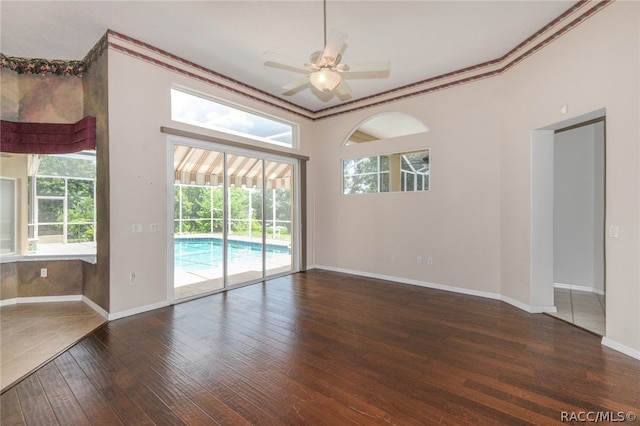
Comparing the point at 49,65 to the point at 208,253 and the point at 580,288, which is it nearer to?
the point at 208,253

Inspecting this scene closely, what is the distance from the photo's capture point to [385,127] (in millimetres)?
5473

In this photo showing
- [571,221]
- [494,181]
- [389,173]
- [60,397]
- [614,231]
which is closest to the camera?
[60,397]

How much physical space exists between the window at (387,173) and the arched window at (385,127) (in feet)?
1.26

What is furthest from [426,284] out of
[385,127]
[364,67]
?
[364,67]

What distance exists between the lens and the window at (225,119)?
13.9ft

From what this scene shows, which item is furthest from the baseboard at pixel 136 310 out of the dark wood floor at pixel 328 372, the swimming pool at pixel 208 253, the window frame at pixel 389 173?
the window frame at pixel 389 173

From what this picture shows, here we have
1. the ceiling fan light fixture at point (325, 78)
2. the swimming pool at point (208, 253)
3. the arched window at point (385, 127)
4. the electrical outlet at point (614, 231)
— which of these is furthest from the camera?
the arched window at point (385, 127)

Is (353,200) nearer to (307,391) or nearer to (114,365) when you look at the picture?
(307,391)

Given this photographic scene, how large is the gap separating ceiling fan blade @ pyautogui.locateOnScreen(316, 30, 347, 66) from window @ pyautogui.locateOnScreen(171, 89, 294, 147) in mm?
2581

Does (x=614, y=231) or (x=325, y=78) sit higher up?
(x=325, y=78)

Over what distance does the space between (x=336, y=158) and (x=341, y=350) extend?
4.22 metres

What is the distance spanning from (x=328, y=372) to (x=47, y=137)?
4.80 m

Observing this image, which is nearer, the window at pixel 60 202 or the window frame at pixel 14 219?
the window frame at pixel 14 219

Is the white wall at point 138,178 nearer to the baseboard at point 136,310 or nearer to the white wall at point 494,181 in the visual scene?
the baseboard at point 136,310
